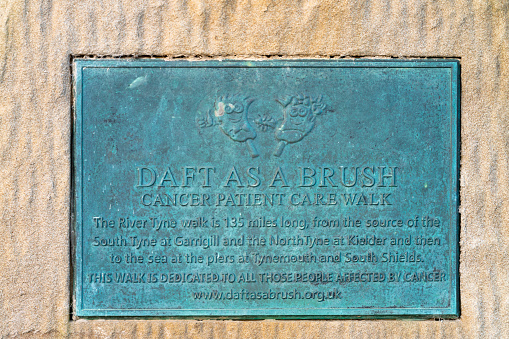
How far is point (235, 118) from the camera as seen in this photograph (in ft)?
10.5

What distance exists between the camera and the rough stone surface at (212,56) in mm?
3148

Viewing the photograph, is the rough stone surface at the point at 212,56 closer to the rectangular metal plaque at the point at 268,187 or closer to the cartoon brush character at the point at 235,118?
the rectangular metal plaque at the point at 268,187

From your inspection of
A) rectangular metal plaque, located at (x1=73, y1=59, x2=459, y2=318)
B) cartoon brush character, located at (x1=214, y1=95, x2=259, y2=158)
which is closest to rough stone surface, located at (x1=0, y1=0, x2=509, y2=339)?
rectangular metal plaque, located at (x1=73, y1=59, x2=459, y2=318)

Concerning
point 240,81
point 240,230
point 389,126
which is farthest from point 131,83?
point 389,126

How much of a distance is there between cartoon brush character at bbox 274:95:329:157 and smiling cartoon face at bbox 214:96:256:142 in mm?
191

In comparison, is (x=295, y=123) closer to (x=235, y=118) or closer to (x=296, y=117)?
(x=296, y=117)

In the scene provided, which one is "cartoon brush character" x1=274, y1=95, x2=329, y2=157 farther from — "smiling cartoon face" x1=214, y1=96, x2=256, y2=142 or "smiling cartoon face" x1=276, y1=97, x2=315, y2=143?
"smiling cartoon face" x1=214, y1=96, x2=256, y2=142

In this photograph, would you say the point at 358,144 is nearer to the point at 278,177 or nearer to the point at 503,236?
the point at 278,177

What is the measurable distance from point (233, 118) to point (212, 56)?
401 millimetres

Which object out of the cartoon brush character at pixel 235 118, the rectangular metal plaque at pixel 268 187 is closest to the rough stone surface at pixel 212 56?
the rectangular metal plaque at pixel 268 187

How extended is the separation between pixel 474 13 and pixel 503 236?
1372 mm

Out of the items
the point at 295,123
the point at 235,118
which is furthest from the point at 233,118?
the point at 295,123

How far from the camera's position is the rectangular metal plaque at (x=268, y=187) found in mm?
3176

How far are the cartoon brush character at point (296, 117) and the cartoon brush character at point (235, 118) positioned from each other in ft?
0.55
